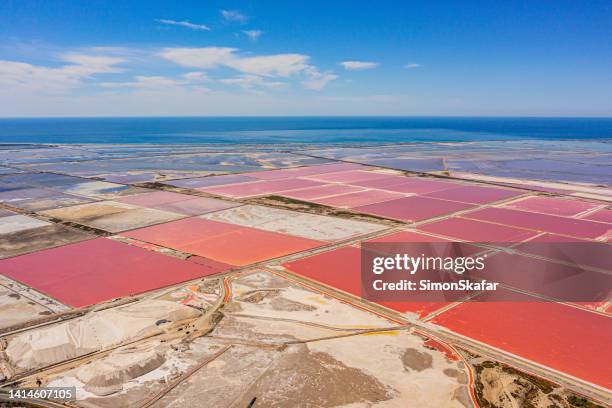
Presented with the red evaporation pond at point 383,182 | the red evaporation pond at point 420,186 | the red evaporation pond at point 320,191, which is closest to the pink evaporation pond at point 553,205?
the red evaporation pond at point 420,186

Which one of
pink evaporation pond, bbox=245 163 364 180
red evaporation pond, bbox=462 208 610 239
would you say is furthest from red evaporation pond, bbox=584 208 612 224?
pink evaporation pond, bbox=245 163 364 180

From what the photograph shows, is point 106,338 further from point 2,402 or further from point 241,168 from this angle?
point 241,168

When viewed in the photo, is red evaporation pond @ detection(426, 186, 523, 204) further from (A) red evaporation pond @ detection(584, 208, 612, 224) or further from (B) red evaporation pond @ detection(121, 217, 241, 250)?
(B) red evaporation pond @ detection(121, 217, 241, 250)

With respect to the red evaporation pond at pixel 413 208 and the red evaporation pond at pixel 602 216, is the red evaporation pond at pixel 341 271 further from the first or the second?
the red evaporation pond at pixel 602 216

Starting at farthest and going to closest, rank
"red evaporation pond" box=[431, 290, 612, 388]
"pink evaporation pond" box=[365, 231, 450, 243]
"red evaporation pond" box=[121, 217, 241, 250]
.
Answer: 1. "pink evaporation pond" box=[365, 231, 450, 243]
2. "red evaporation pond" box=[121, 217, 241, 250]
3. "red evaporation pond" box=[431, 290, 612, 388]

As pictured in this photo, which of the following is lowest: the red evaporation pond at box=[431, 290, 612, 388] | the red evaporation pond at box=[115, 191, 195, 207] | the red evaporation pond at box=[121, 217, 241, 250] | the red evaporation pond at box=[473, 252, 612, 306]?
the red evaporation pond at box=[431, 290, 612, 388]

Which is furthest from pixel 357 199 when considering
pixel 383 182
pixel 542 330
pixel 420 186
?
pixel 542 330

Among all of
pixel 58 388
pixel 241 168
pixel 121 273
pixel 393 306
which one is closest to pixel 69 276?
pixel 121 273

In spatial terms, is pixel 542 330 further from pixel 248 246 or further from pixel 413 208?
pixel 413 208
